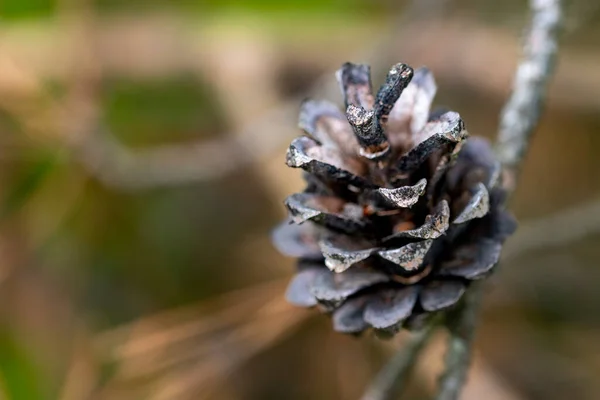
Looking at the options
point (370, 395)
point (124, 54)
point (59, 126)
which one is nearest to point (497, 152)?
point (370, 395)

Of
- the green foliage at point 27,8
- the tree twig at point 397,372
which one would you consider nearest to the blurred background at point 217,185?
the green foliage at point 27,8

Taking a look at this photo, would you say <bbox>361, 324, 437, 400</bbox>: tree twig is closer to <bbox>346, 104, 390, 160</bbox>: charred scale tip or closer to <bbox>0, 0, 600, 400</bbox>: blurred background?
<bbox>346, 104, 390, 160</bbox>: charred scale tip

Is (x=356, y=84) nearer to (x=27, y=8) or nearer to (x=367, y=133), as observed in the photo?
(x=367, y=133)

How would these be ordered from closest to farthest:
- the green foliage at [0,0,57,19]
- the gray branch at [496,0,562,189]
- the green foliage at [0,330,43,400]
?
the gray branch at [496,0,562,189]
the green foliage at [0,330,43,400]
the green foliage at [0,0,57,19]

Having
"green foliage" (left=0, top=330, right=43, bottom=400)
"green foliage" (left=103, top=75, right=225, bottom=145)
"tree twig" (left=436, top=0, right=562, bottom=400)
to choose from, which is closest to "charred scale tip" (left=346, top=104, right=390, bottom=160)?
"tree twig" (left=436, top=0, right=562, bottom=400)

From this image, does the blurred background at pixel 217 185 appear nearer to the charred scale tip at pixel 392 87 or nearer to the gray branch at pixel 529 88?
the gray branch at pixel 529 88

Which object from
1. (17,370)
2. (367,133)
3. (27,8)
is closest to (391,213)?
(367,133)

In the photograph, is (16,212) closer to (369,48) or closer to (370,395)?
(369,48)

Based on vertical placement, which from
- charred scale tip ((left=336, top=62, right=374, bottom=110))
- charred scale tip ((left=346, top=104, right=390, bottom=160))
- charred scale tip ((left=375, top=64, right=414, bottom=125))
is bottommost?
charred scale tip ((left=346, top=104, right=390, bottom=160))
